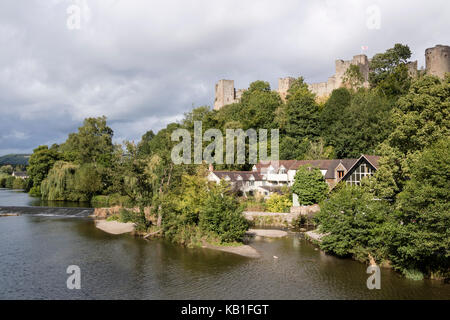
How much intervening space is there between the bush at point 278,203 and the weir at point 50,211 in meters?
21.4

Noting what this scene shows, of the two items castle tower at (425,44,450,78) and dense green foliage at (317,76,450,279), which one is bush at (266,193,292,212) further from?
castle tower at (425,44,450,78)

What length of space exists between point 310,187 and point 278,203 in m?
4.16

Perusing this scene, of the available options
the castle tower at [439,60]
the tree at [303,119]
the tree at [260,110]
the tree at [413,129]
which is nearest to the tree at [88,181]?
the tree at [260,110]

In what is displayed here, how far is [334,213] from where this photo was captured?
23891mm

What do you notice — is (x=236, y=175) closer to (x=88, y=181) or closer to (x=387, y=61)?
(x=88, y=181)

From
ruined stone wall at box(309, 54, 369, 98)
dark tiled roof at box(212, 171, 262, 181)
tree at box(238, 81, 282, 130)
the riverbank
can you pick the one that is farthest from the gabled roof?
ruined stone wall at box(309, 54, 369, 98)

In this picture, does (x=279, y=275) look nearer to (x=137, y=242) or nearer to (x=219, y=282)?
(x=219, y=282)

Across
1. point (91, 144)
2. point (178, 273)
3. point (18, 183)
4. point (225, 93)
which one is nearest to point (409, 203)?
point (178, 273)

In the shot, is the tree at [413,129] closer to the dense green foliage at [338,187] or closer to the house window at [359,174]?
the dense green foliage at [338,187]

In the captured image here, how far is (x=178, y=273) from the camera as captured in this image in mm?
Result: 21500

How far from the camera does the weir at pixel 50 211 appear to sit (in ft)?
139

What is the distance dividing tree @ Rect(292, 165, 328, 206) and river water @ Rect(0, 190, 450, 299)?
7957 millimetres

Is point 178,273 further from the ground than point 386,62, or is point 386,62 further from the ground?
Result: point 386,62
